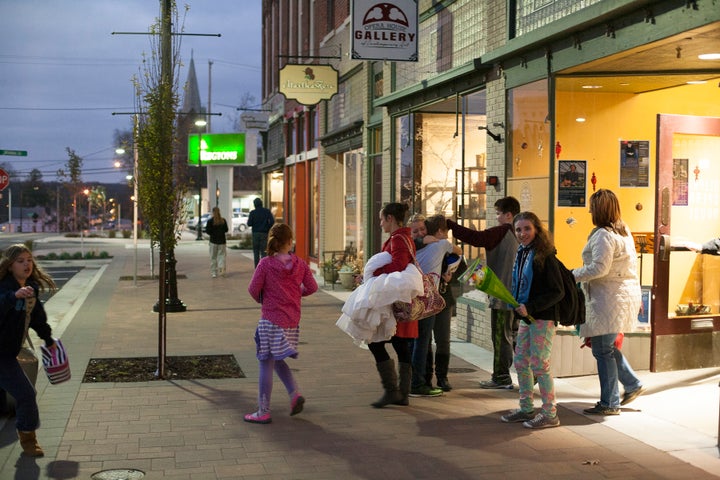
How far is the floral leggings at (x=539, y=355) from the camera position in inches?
287

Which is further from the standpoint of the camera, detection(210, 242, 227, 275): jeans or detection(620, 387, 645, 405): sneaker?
detection(210, 242, 227, 275): jeans

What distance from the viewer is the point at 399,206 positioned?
802cm

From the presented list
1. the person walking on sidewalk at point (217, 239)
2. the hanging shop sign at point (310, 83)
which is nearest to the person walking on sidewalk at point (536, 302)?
the hanging shop sign at point (310, 83)

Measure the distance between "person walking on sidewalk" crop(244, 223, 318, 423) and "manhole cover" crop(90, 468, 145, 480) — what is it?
151 centimetres

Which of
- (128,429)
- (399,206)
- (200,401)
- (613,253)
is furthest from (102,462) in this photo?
(613,253)

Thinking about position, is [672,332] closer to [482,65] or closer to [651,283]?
[651,283]

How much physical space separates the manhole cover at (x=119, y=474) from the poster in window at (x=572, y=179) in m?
5.50

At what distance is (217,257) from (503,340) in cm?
1413

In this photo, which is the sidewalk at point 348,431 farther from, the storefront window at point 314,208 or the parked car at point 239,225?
the parked car at point 239,225

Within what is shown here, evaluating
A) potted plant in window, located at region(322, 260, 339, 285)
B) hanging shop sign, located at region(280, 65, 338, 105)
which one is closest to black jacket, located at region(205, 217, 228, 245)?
potted plant in window, located at region(322, 260, 339, 285)

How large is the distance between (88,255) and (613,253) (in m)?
26.7

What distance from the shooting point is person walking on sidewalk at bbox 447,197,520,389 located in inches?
342

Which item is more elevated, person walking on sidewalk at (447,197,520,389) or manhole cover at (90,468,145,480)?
person walking on sidewalk at (447,197,520,389)

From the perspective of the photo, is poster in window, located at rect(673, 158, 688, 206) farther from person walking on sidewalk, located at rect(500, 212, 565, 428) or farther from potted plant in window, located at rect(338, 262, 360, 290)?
potted plant in window, located at rect(338, 262, 360, 290)
